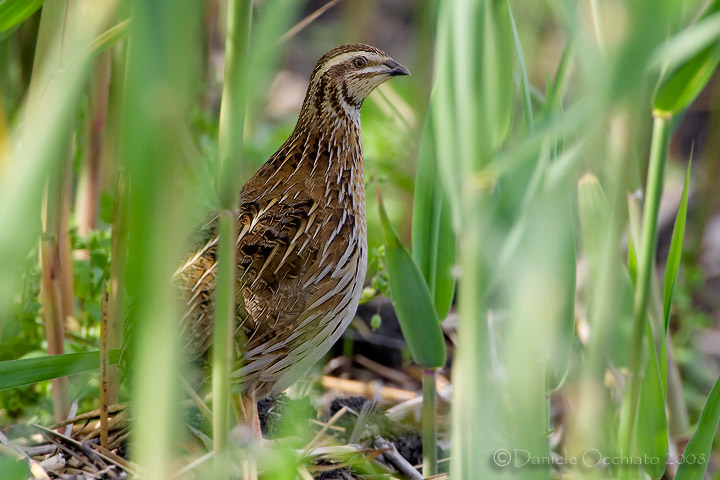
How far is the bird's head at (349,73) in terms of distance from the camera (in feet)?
7.07

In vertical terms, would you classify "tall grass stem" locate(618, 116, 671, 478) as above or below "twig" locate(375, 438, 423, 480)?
above

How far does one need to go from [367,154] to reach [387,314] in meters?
0.67

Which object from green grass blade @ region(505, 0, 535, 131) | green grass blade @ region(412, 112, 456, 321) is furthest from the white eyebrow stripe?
green grass blade @ region(505, 0, 535, 131)

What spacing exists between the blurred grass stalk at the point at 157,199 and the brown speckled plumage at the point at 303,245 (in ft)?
3.09

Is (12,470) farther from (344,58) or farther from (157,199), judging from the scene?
(344,58)

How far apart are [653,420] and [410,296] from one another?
1.84 feet

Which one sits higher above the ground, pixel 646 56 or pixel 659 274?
pixel 646 56

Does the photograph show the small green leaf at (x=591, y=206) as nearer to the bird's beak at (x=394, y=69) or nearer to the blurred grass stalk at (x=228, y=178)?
the bird's beak at (x=394, y=69)

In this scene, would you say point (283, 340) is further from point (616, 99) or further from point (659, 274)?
point (659, 274)

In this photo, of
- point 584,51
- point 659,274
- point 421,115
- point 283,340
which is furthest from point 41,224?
point 659,274

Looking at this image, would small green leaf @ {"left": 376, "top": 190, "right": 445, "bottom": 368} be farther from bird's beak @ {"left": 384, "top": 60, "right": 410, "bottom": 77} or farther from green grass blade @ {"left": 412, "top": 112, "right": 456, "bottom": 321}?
bird's beak @ {"left": 384, "top": 60, "right": 410, "bottom": 77}

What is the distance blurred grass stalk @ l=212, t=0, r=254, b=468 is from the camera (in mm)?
1025

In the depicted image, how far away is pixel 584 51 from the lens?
3.20ft

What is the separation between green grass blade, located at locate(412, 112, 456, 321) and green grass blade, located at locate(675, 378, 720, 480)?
595 millimetres
